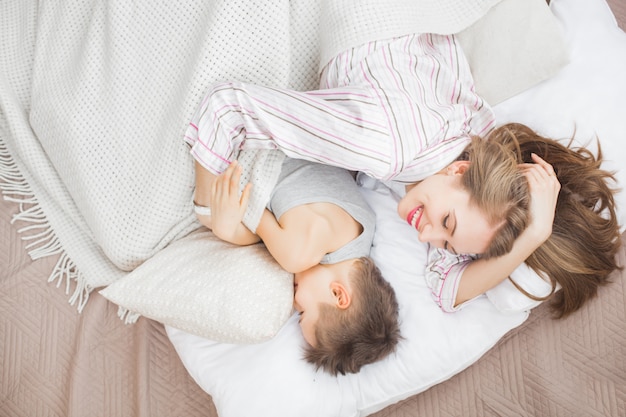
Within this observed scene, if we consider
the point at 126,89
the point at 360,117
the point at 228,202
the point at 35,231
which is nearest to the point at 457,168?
the point at 360,117

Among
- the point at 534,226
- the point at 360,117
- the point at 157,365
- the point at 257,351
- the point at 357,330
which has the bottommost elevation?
the point at 157,365

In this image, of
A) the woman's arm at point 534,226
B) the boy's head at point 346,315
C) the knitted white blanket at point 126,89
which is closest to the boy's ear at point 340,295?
the boy's head at point 346,315

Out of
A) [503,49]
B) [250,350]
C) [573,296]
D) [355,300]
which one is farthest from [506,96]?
[250,350]

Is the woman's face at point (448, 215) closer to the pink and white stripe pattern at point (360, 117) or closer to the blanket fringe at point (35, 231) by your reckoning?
the pink and white stripe pattern at point (360, 117)

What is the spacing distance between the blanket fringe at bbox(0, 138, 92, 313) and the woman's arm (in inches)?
35.6

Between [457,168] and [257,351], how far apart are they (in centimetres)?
56

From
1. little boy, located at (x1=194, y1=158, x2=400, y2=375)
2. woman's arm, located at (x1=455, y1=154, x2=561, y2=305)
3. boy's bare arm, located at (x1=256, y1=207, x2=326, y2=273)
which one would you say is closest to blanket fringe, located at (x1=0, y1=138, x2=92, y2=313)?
little boy, located at (x1=194, y1=158, x2=400, y2=375)

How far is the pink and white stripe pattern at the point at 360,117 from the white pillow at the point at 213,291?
199 millimetres

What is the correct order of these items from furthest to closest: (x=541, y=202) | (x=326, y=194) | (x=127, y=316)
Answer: (x=127, y=316) < (x=326, y=194) < (x=541, y=202)

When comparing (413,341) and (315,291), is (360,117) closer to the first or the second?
(315,291)

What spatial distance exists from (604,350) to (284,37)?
0.95 metres

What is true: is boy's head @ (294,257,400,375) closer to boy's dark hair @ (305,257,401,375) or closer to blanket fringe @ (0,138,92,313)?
boy's dark hair @ (305,257,401,375)

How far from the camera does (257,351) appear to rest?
1.09 metres

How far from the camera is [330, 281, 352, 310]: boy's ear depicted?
101 centimetres
